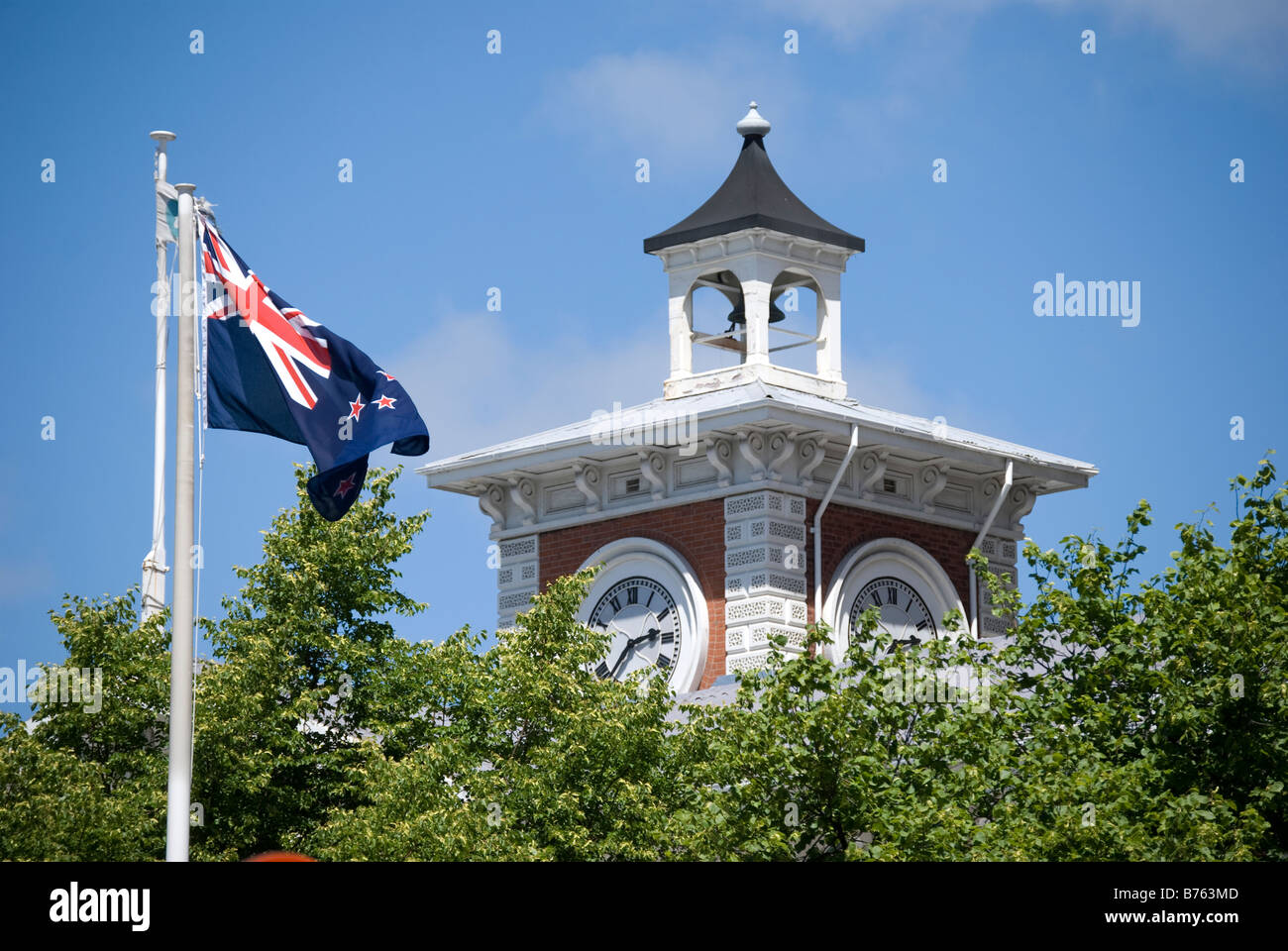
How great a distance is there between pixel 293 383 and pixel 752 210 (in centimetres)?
2137

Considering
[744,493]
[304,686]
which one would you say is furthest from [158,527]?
[744,493]

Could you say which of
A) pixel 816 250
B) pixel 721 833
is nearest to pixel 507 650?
pixel 721 833

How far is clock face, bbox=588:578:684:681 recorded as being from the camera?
40.8 meters

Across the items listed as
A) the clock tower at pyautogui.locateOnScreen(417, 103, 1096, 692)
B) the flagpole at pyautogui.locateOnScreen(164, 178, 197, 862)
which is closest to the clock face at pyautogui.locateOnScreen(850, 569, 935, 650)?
the clock tower at pyautogui.locateOnScreen(417, 103, 1096, 692)

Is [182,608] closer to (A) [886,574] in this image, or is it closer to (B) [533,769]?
(B) [533,769]

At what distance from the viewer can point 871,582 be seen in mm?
41562

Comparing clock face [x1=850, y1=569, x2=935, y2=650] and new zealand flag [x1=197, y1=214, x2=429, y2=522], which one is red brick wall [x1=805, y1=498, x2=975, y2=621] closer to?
clock face [x1=850, y1=569, x2=935, y2=650]

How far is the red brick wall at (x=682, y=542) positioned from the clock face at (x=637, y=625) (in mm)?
805

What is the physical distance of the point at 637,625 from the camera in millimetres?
41406

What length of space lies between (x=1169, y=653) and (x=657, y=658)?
15933 mm

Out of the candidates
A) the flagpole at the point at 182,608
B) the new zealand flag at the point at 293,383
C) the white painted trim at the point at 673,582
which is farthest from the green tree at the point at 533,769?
the flagpole at the point at 182,608

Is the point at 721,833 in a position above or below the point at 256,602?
below

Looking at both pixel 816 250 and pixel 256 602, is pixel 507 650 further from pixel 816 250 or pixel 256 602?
pixel 816 250
